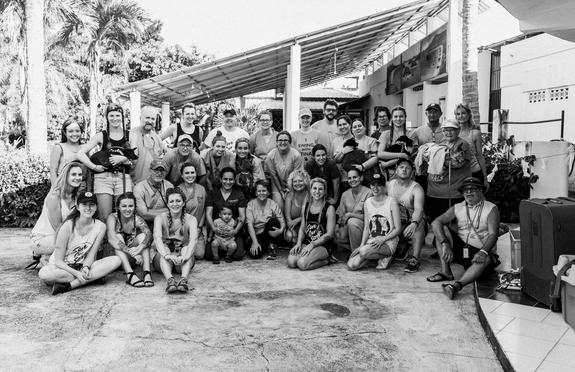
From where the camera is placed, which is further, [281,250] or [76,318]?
[281,250]

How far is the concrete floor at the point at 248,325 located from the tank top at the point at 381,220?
43cm

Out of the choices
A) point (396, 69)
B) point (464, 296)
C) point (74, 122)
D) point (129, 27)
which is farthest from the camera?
point (129, 27)

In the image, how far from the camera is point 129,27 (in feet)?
76.2

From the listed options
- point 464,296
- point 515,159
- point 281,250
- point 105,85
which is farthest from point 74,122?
point 105,85

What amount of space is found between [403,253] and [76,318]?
3.69 metres

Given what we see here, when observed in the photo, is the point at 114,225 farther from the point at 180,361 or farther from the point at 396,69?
the point at 396,69

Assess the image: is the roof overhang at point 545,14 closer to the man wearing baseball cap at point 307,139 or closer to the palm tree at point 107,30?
the man wearing baseball cap at point 307,139

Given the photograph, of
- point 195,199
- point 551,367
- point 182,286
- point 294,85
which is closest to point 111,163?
point 195,199

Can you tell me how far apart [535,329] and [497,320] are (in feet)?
0.91

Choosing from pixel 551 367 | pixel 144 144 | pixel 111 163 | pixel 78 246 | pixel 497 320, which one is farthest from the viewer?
pixel 144 144

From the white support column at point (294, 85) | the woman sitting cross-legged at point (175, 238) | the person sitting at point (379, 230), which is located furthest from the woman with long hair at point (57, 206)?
the white support column at point (294, 85)

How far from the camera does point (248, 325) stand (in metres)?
4.11

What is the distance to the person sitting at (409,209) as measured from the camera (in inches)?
231

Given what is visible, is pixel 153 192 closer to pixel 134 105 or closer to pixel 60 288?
pixel 60 288
